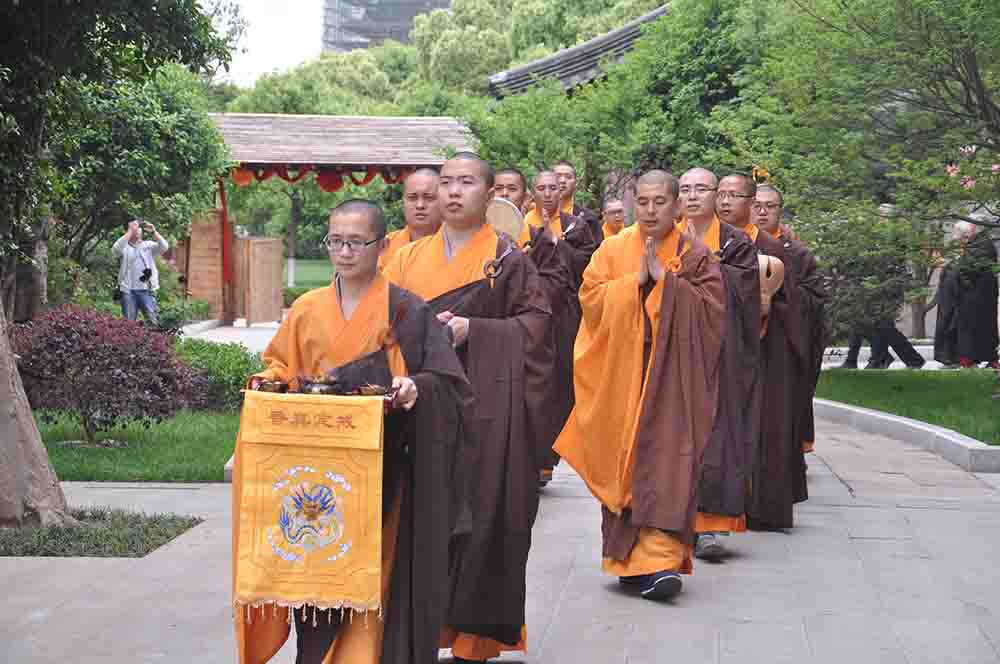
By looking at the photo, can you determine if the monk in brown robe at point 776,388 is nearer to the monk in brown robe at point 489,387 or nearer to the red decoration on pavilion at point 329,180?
the monk in brown robe at point 489,387

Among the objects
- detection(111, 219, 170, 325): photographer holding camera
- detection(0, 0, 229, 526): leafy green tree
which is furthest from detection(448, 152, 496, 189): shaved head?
detection(111, 219, 170, 325): photographer holding camera

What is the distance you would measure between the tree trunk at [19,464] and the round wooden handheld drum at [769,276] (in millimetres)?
3521

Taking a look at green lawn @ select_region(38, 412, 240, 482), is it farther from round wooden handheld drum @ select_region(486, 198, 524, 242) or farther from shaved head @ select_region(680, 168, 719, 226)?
shaved head @ select_region(680, 168, 719, 226)

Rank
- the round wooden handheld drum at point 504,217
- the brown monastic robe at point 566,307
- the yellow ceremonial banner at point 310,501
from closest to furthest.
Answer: the yellow ceremonial banner at point 310,501 < the round wooden handheld drum at point 504,217 < the brown monastic robe at point 566,307

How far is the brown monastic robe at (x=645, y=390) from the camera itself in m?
6.47

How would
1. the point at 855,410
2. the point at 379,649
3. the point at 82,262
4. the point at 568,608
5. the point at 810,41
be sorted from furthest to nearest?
the point at 82,262, the point at 855,410, the point at 810,41, the point at 568,608, the point at 379,649

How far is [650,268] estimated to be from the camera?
6512mm

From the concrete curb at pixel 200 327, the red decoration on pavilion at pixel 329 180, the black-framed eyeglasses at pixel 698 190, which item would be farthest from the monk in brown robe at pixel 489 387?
the red decoration on pavilion at pixel 329 180

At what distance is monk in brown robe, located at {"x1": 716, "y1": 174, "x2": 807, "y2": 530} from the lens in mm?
8219

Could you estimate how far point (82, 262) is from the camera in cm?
1884

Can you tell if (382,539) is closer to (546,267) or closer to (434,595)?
(434,595)

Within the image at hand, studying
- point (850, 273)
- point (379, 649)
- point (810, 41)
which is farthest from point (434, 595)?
point (850, 273)

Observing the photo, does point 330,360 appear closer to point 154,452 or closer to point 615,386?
point 615,386

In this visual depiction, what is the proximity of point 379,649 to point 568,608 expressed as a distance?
2.05m
